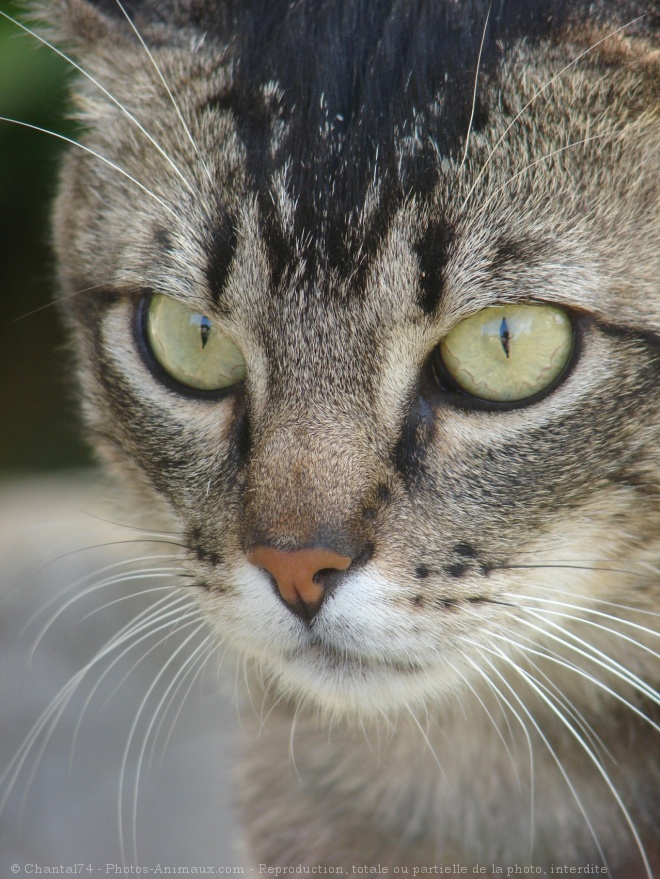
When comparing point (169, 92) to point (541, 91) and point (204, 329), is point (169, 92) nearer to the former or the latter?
point (204, 329)

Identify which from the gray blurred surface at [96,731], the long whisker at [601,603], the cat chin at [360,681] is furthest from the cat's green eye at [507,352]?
the gray blurred surface at [96,731]

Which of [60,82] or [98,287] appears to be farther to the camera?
[60,82]

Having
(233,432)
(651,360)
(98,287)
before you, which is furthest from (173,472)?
(651,360)

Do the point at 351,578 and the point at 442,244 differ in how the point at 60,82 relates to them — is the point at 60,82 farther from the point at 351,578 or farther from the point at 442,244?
the point at 351,578

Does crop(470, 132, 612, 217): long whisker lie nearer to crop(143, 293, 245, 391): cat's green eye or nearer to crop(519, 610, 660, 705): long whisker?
crop(143, 293, 245, 391): cat's green eye

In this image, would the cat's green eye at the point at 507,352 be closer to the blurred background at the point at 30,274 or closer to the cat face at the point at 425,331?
the cat face at the point at 425,331

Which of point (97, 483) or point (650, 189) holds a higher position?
point (650, 189)

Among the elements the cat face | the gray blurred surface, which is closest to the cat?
the cat face
